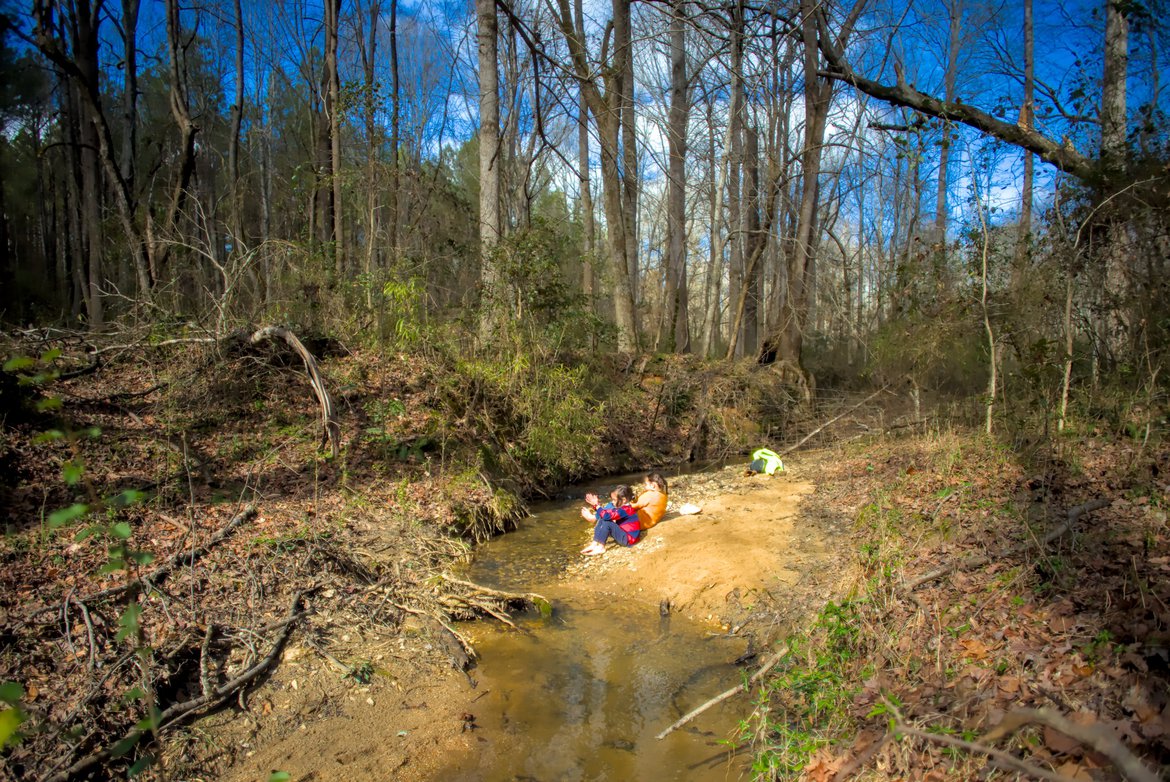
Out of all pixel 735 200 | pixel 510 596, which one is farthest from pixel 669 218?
pixel 510 596

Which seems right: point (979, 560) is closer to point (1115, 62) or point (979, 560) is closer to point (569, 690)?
point (569, 690)

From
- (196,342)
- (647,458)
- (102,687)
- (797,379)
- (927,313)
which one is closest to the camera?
(102,687)

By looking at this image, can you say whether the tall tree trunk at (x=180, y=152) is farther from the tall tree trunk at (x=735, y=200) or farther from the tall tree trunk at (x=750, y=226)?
the tall tree trunk at (x=750, y=226)

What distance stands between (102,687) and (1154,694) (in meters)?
5.53

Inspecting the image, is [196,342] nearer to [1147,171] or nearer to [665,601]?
[665,601]

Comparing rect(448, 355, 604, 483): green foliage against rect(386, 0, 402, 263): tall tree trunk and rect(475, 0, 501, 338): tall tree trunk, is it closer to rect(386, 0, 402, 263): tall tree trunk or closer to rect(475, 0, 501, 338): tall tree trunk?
rect(475, 0, 501, 338): tall tree trunk

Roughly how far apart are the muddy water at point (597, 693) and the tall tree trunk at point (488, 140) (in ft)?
18.6

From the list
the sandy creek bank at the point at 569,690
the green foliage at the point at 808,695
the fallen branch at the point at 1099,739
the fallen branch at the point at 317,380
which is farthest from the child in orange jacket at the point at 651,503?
the fallen branch at the point at 1099,739

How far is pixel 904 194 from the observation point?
26672 mm

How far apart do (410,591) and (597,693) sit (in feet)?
6.79

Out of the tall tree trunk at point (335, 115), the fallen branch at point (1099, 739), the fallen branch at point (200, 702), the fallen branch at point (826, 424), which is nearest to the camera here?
the fallen branch at point (1099, 739)

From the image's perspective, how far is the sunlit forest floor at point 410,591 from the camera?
3291 mm

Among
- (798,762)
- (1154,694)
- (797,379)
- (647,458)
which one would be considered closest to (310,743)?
(798,762)

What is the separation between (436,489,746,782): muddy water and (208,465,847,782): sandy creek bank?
1cm
